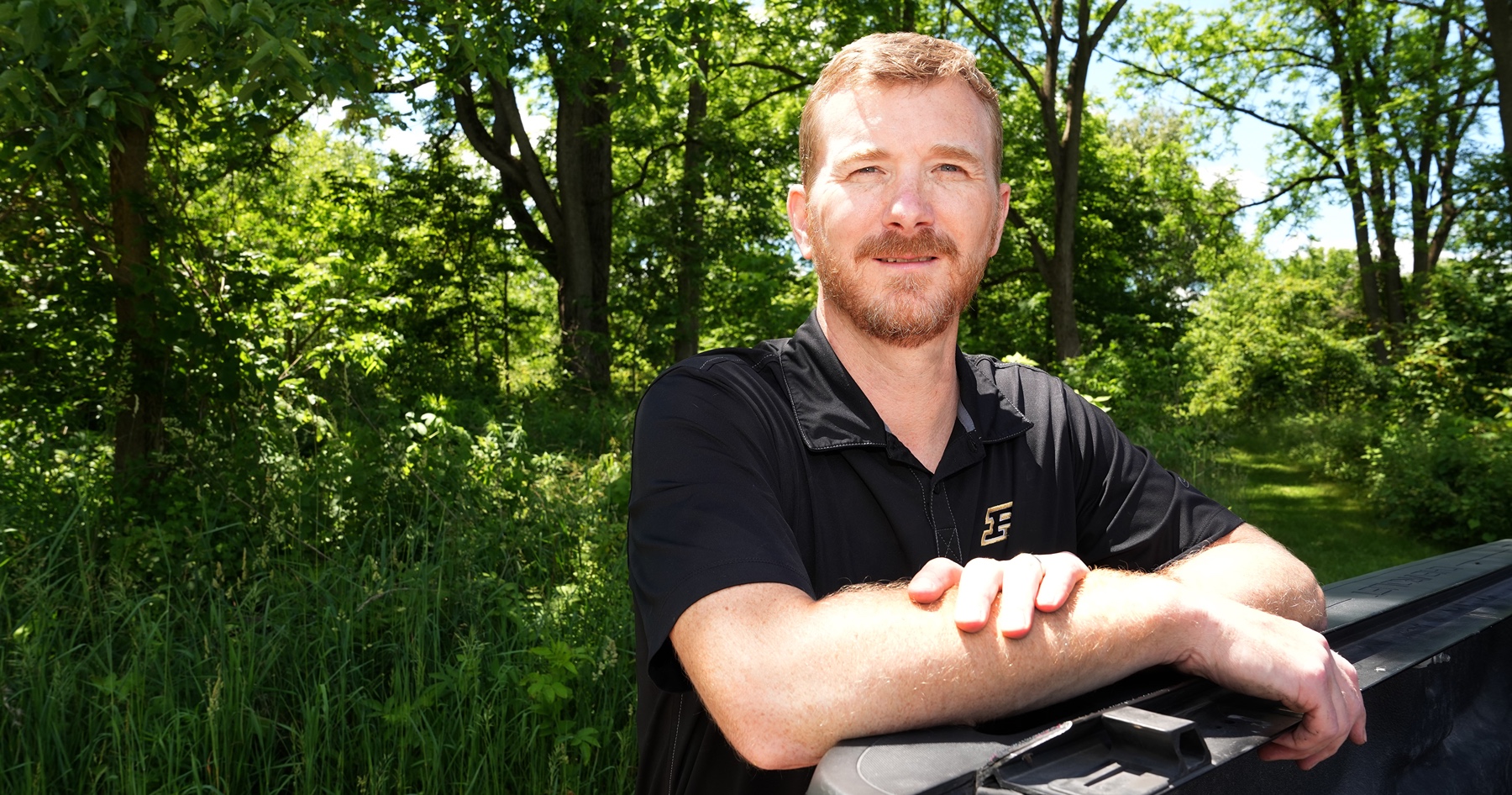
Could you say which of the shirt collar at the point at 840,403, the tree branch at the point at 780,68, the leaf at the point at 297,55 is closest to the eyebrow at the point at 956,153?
the shirt collar at the point at 840,403

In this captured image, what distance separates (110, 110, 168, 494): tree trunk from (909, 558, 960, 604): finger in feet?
15.1

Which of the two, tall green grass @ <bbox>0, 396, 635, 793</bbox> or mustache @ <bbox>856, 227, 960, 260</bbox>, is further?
tall green grass @ <bbox>0, 396, 635, 793</bbox>

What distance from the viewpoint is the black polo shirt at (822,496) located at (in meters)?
1.38

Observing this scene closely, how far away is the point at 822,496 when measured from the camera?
5.49 ft

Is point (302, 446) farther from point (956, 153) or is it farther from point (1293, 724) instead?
point (1293, 724)

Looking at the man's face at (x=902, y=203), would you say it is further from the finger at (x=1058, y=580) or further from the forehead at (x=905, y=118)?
the finger at (x=1058, y=580)

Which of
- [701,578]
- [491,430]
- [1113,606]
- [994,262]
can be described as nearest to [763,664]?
[701,578]

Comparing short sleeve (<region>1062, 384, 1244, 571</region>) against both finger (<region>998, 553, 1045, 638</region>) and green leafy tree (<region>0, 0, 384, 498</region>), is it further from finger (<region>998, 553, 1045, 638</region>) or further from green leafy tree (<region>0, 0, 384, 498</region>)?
green leafy tree (<region>0, 0, 384, 498</region>)

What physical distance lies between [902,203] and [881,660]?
3.16ft

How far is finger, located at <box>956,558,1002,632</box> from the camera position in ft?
4.00

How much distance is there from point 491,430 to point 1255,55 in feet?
56.2

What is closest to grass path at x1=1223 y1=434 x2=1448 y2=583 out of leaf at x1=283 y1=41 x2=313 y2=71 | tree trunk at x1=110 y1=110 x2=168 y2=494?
leaf at x1=283 y1=41 x2=313 y2=71

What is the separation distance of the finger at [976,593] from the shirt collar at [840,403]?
48 cm

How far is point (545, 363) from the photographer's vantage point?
2305 cm
